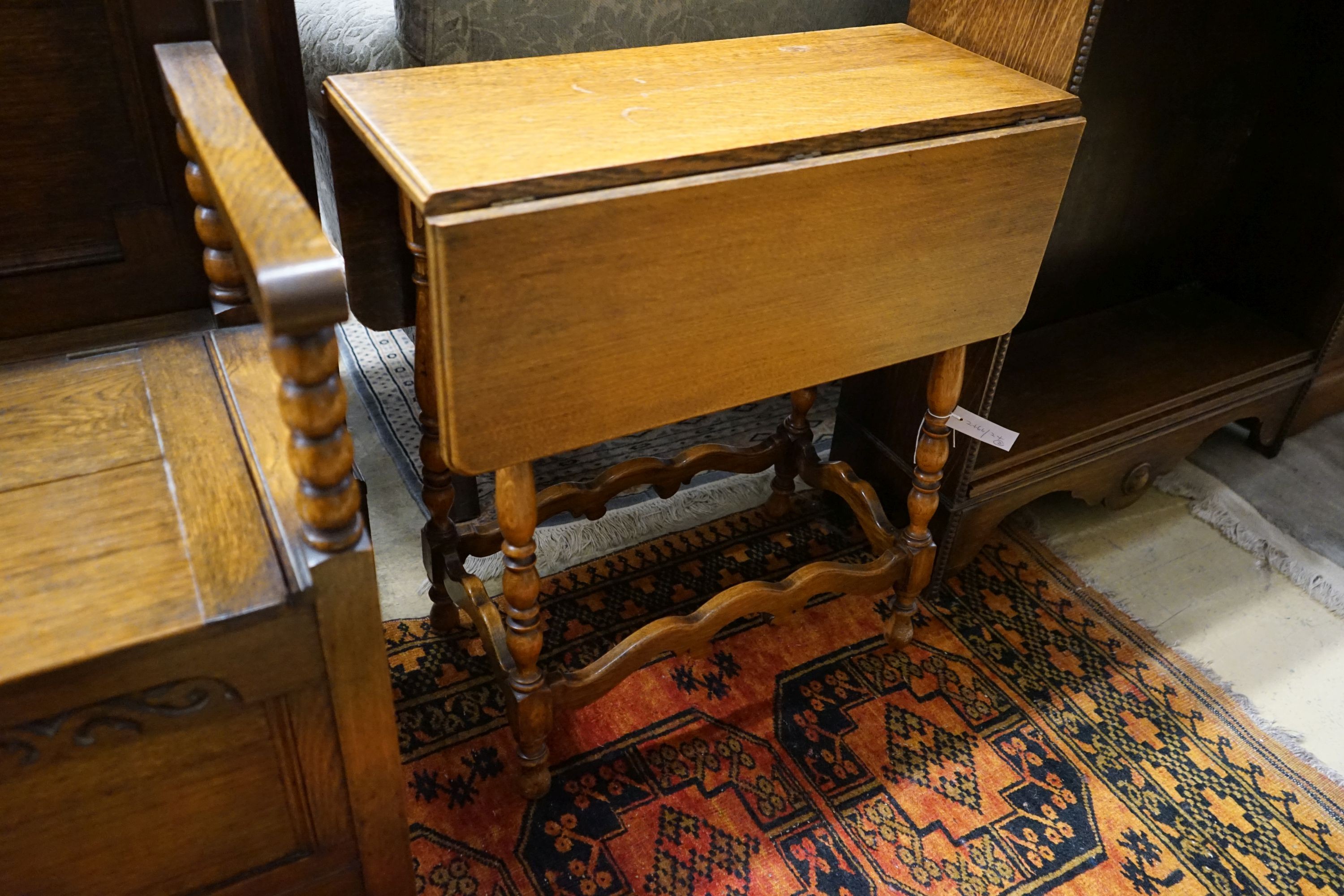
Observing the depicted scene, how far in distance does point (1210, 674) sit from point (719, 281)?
43.7 inches

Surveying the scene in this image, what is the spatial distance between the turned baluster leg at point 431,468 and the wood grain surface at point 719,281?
23 centimetres

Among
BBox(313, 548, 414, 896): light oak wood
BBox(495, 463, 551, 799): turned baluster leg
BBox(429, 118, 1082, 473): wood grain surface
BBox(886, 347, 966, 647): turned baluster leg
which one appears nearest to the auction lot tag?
BBox(886, 347, 966, 647): turned baluster leg

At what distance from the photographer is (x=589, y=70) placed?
117cm

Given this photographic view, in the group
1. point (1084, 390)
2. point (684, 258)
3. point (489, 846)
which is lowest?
point (489, 846)

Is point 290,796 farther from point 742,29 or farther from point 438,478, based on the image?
point 742,29

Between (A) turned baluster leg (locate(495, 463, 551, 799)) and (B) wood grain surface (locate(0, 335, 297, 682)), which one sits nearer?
(B) wood grain surface (locate(0, 335, 297, 682))

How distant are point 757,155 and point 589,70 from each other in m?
0.29

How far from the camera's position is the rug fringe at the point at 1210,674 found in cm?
146

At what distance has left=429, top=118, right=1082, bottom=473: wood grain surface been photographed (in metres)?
0.92

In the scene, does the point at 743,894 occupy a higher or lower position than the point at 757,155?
lower

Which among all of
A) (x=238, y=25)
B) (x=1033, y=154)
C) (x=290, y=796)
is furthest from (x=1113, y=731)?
(x=238, y=25)

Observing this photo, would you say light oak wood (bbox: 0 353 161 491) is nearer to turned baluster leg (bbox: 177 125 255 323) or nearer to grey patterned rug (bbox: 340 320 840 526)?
turned baluster leg (bbox: 177 125 255 323)

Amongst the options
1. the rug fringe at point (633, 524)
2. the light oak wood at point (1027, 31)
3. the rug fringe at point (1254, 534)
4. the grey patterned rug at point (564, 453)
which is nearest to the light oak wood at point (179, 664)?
the rug fringe at point (633, 524)

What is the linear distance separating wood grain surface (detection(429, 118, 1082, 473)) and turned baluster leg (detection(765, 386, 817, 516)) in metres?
0.40
